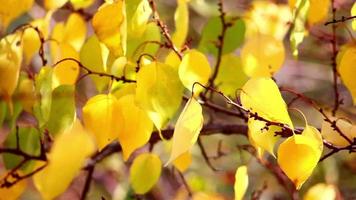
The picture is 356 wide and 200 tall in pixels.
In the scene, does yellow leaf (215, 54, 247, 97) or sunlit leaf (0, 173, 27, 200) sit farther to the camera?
yellow leaf (215, 54, 247, 97)

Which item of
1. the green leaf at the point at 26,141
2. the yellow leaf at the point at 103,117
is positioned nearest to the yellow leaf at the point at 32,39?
the green leaf at the point at 26,141

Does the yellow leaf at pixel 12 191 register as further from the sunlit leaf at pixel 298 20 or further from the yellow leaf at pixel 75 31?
the sunlit leaf at pixel 298 20

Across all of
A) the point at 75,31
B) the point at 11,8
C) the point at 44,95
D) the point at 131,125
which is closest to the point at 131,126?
the point at 131,125

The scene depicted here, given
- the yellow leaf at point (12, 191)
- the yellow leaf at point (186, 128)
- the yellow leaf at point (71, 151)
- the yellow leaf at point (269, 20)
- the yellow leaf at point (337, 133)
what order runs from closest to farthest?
the yellow leaf at point (71, 151), the yellow leaf at point (186, 128), the yellow leaf at point (337, 133), the yellow leaf at point (12, 191), the yellow leaf at point (269, 20)

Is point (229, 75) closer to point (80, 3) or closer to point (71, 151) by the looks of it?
point (80, 3)

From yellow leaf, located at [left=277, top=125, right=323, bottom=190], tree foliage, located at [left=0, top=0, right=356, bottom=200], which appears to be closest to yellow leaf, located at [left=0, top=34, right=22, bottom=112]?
tree foliage, located at [left=0, top=0, right=356, bottom=200]

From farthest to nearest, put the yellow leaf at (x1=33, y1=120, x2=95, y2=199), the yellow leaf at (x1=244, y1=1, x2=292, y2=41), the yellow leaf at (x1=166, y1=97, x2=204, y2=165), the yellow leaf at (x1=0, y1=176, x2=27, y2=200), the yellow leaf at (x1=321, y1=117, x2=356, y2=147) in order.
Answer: the yellow leaf at (x1=244, y1=1, x2=292, y2=41), the yellow leaf at (x1=0, y1=176, x2=27, y2=200), the yellow leaf at (x1=321, y1=117, x2=356, y2=147), the yellow leaf at (x1=166, y1=97, x2=204, y2=165), the yellow leaf at (x1=33, y1=120, x2=95, y2=199)

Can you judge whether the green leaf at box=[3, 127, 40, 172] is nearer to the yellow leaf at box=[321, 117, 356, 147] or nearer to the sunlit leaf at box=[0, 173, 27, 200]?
the sunlit leaf at box=[0, 173, 27, 200]
